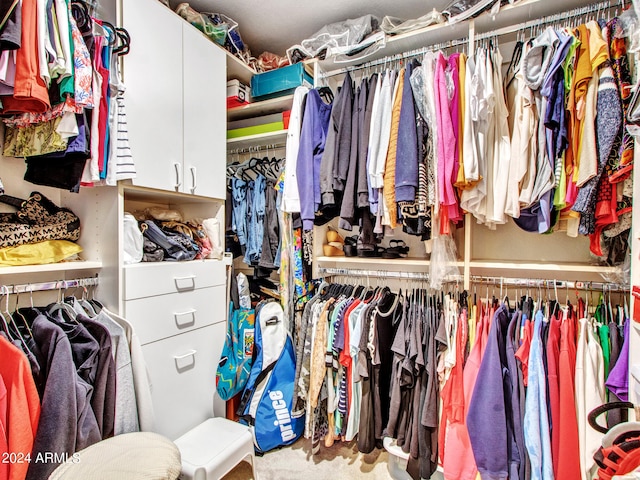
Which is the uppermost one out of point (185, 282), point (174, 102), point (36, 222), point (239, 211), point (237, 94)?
point (237, 94)

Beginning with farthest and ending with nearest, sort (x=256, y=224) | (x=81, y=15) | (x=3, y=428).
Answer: (x=256, y=224) → (x=81, y=15) → (x=3, y=428)

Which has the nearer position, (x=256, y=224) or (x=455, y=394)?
(x=455, y=394)

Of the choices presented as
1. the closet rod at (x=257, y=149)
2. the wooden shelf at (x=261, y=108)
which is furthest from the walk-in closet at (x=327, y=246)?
the closet rod at (x=257, y=149)

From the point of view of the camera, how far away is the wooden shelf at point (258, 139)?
219cm

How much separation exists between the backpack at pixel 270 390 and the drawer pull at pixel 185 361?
340 millimetres

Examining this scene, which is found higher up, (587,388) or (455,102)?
(455,102)

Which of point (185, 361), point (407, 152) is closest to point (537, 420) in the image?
point (407, 152)

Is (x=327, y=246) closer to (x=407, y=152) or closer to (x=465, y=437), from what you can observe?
(x=407, y=152)

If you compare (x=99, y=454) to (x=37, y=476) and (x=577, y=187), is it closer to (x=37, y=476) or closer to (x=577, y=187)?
(x=37, y=476)

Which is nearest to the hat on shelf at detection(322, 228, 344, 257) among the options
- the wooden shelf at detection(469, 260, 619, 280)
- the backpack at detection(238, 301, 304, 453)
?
the backpack at detection(238, 301, 304, 453)

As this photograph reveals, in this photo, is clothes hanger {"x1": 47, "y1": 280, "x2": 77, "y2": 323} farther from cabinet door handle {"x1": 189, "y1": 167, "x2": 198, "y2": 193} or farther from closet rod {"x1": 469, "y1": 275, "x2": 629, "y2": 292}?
closet rod {"x1": 469, "y1": 275, "x2": 629, "y2": 292}

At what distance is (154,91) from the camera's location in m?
1.59

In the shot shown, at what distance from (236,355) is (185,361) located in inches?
12.8

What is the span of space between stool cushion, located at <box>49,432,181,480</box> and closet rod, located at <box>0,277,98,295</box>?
2.06 ft
